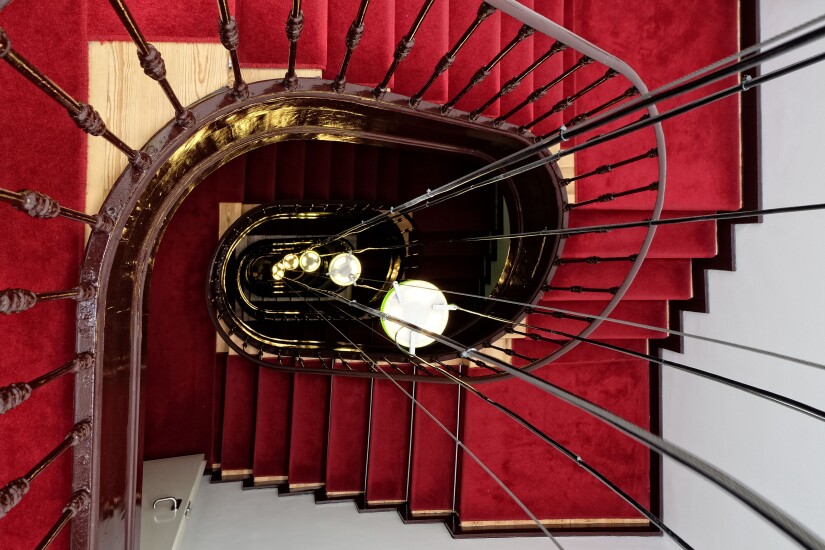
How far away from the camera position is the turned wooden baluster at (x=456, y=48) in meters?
1.73

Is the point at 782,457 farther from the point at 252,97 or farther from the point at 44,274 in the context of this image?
the point at 44,274

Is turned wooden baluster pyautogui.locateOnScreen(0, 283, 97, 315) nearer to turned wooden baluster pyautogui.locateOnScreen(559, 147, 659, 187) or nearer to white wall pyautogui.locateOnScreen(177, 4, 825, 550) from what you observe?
turned wooden baluster pyautogui.locateOnScreen(559, 147, 659, 187)

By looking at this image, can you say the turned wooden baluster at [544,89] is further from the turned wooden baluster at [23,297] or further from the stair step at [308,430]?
the stair step at [308,430]

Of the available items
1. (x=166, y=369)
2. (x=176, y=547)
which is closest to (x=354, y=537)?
(x=176, y=547)

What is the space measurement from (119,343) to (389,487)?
2.78m

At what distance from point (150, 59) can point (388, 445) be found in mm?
3410

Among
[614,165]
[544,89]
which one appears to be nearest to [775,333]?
[614,165]

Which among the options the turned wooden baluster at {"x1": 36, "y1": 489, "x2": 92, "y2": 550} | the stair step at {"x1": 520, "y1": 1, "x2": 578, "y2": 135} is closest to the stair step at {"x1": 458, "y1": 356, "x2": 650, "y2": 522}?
the stair step at {"x1": 520, "y1": 1, "x2": 578, "y2": 135}

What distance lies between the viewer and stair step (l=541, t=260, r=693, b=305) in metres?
3.35

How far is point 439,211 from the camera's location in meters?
5.22

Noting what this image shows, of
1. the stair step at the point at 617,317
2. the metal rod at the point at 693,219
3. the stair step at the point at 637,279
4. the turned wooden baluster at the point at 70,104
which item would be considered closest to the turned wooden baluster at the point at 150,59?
the turned wooden baluster at the point at 70,104

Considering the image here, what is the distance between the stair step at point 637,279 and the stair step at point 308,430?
86.8 inches

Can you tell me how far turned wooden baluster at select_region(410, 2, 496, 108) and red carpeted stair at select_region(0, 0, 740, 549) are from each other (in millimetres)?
353

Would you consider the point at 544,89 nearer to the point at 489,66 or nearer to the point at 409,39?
the point at 489,66
